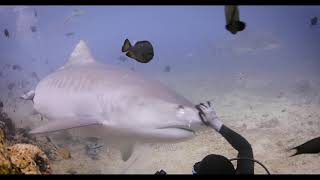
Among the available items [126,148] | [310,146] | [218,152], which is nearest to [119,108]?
[126,148]

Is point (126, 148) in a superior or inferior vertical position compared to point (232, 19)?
inferior

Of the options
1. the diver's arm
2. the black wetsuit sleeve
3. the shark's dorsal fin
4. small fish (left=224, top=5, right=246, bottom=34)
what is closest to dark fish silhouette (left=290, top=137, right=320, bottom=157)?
the black wetsuit sleeve

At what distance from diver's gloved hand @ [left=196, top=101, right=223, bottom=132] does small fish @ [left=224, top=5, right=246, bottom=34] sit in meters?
1.33

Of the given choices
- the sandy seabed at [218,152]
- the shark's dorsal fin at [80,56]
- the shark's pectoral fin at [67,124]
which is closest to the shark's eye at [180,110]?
the shark's pectoral fin at [67,124]

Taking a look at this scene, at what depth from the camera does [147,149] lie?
841 cm

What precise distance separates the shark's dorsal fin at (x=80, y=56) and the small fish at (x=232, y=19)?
4562mm

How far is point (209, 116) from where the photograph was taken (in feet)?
14.3

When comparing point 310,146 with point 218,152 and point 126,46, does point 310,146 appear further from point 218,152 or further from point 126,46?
point 218,152

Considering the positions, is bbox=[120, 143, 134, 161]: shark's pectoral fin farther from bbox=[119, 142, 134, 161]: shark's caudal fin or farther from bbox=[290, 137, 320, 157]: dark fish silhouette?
bbox=[290, 137, 320, 157]: dark fish silhouette

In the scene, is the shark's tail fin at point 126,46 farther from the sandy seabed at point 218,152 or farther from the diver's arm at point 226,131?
the sandy seabed at point 218,152

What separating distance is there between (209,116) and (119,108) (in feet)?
4.99

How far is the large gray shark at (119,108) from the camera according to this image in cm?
487

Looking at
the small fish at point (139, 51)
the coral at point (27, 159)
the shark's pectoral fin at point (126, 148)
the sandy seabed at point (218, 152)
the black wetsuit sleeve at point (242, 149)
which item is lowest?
the sandy seabed at point (218, 152)
